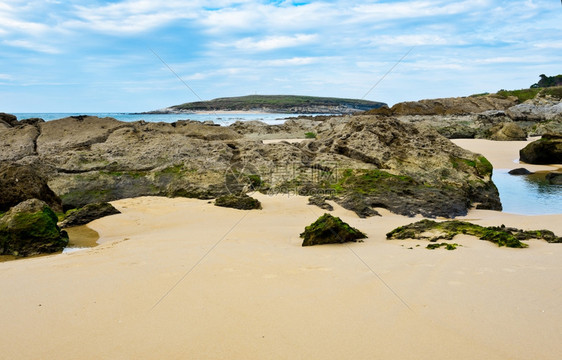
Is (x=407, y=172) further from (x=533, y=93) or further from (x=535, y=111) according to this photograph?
(x=533, y=93)

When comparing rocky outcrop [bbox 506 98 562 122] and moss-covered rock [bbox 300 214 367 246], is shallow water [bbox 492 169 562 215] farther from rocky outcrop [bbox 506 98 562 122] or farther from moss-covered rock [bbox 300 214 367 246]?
rocky outcrop [bbox 506 98 562 122]

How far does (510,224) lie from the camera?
6.51 m

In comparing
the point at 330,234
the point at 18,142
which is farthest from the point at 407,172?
the point at 18,142

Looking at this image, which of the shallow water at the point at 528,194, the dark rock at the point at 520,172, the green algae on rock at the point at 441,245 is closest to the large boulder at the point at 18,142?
the green algae on rock at the point at 441,245

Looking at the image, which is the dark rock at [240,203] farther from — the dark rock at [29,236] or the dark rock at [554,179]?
the dark rock at [554,179]

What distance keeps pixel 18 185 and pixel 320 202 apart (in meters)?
5.51

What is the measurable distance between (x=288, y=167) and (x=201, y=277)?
6.37 meters

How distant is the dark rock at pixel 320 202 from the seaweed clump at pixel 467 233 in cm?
225

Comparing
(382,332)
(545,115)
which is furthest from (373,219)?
(545,115)

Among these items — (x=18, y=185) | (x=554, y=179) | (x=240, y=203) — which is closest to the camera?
(x=18, y=185)

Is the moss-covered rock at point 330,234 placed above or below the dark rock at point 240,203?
above

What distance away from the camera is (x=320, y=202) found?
780 centimetres

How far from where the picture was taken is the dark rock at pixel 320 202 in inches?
301

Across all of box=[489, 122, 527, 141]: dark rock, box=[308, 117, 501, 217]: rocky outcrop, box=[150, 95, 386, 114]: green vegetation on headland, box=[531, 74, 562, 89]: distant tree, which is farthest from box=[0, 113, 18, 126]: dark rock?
box=[531, 74, 562, 89]: distant tree
